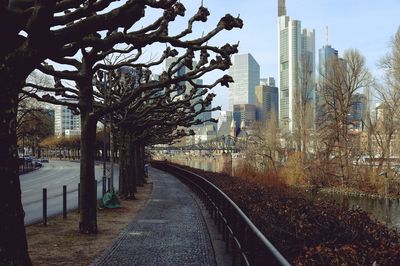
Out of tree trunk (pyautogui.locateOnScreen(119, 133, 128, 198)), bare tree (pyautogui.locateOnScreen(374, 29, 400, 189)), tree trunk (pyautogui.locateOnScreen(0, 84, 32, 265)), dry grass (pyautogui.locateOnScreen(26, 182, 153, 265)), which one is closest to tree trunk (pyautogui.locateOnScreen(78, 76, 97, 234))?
dry grass (pyautogui.locateOnScreen(26, 182, 153, 265))

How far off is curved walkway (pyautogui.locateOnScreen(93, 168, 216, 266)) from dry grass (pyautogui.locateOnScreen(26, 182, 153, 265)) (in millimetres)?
309

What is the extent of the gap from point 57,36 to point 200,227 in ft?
25.9

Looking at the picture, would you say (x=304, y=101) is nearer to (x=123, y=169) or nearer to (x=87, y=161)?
(x=123, y=169)

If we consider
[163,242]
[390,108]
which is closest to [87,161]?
[163,242]

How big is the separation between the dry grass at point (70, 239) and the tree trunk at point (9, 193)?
2.23 metres

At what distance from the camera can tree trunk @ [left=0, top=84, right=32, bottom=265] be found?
630 cm

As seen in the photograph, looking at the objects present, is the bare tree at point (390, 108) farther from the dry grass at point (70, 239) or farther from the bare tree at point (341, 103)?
the dry grass at point (70, 239)

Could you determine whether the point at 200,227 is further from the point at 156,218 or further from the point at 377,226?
the point at 377,226

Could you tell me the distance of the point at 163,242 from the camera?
414 inches

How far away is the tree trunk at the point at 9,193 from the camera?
6305mm

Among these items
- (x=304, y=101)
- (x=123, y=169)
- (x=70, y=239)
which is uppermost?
(x=304, y=101)

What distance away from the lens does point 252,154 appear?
53.7m

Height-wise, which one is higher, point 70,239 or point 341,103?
point 341,103

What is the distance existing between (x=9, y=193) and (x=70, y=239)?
4971 millimetres
